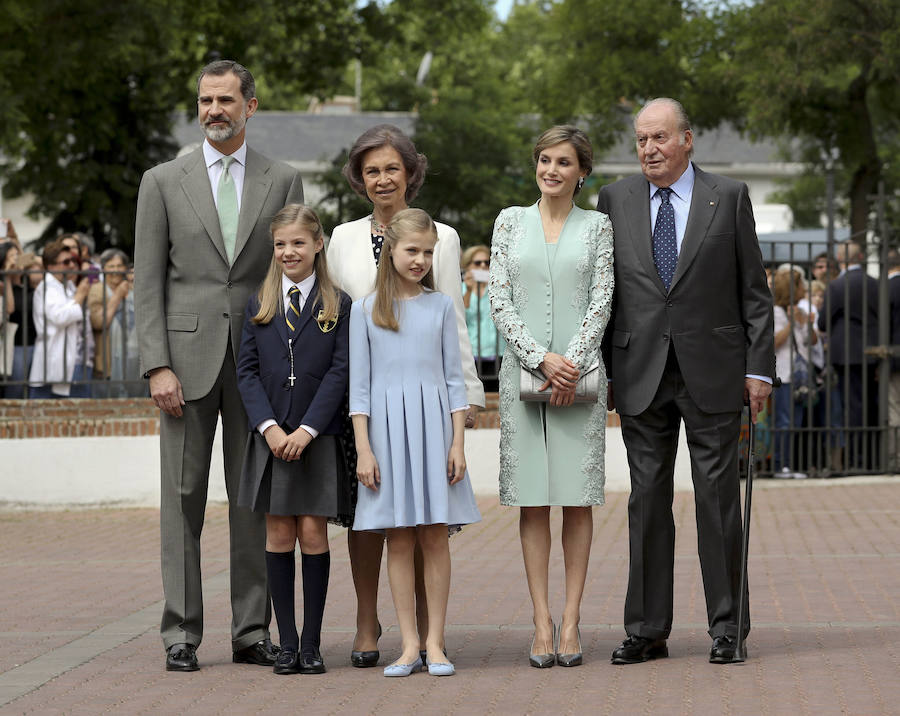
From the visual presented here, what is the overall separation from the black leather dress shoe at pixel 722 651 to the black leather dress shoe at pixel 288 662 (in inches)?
61.3

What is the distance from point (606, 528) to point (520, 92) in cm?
2790

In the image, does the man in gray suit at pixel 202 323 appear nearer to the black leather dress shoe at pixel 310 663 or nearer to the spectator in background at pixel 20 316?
the black leather dress shoe at pixel 310 663

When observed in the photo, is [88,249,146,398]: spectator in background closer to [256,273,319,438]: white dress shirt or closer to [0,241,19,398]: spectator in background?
[0,241,19,398]: spectator in background

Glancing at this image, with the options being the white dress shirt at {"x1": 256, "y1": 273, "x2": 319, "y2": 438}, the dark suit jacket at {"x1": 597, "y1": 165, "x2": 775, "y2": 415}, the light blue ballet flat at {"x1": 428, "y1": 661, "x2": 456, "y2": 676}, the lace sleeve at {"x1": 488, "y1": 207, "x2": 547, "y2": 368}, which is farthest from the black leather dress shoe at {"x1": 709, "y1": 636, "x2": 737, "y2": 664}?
the white dress shirt at {"x1": 256, "y1": 273, "x2": 319, "y2": 438}

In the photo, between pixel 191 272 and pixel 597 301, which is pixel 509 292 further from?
pixel 191 272

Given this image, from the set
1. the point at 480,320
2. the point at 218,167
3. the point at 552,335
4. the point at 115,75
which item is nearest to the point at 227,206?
the point at 218,167

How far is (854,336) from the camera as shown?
46.6 ft

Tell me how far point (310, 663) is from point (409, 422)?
97cm

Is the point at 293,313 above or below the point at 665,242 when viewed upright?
below

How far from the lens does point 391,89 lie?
69.4 m

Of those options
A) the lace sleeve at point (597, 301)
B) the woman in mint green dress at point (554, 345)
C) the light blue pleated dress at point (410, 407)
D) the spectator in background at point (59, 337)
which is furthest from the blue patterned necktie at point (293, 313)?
the spectator in background at point (59, 337)

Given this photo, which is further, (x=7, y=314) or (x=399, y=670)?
(x=7, y=314)

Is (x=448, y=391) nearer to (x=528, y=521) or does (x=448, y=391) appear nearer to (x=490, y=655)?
(x=528, y=521)

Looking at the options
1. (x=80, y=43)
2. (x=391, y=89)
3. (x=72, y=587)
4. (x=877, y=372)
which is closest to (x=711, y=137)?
(x=391, y=89)
